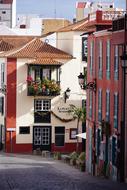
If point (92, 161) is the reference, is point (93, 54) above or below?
above

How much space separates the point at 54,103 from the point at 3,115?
14.1 feet

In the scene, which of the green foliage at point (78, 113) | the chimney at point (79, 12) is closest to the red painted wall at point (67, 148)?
the green foliage at point (78, 113)

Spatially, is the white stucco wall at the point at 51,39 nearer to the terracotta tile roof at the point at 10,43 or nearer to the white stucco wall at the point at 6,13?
the terracotta tile roof at the point at 10,43

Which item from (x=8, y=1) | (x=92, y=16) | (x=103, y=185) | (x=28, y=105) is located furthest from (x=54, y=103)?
(x=8, y=1)

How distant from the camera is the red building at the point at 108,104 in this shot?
28750 mm

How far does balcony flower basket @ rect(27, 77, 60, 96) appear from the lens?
52500 mm

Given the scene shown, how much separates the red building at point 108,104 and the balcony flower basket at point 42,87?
43.5ft

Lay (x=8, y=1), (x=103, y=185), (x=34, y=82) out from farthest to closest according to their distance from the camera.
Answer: (x=8, y=1)
(x=34, y=82)
(x=103, y=185)

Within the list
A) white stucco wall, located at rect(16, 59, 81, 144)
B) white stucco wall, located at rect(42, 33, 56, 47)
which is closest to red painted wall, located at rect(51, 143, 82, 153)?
white stucco wall, located at rect(16, 59, 81, 144)

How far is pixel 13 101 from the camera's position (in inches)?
2101

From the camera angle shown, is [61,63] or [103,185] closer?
[103,185]

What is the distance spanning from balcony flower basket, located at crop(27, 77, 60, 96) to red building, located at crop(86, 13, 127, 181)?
13.3 meters

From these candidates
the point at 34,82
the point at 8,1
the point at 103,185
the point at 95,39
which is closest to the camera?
the point at 103,185

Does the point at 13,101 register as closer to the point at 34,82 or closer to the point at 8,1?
the point at 34,82
